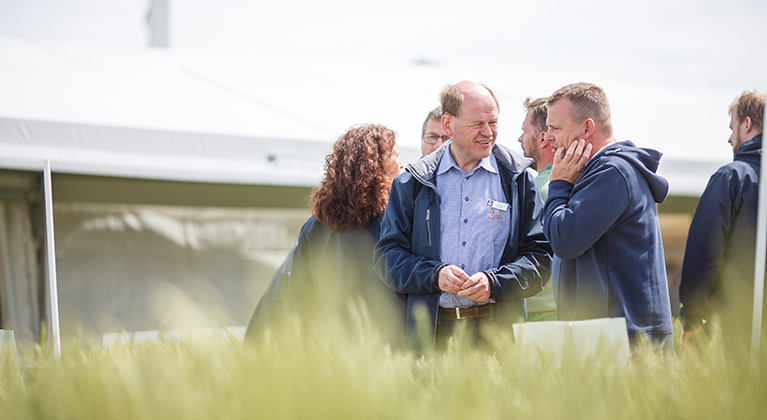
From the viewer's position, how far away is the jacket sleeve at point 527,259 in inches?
84.5

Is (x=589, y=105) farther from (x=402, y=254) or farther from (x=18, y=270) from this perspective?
(x=18, y=270)

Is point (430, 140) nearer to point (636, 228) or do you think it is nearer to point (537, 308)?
point (537, 308)

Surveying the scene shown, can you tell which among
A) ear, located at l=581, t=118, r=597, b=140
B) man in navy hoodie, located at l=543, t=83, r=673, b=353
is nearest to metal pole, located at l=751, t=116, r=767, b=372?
man in navy hoodie, located at l=543, t=83, r=673, b=353

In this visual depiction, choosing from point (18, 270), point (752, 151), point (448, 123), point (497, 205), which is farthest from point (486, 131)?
point (18, 270)

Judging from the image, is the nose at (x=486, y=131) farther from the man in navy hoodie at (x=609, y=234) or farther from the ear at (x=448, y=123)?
the man in navy hoodie at (x=609, y=234)

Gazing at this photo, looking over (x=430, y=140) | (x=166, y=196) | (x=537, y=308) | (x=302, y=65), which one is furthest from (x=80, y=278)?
(x=537, y=308)

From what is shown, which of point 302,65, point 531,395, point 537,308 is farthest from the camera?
point 302,65

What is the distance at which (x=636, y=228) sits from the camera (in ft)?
6.14

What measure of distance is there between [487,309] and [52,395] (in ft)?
5.21

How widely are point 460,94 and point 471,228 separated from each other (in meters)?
0.54

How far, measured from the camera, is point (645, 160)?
6.46ft

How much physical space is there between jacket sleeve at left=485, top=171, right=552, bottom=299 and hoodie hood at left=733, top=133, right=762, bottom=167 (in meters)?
0.85

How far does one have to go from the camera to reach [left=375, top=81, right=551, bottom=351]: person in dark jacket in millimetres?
2215

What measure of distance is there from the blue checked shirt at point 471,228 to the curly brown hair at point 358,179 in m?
0.30
